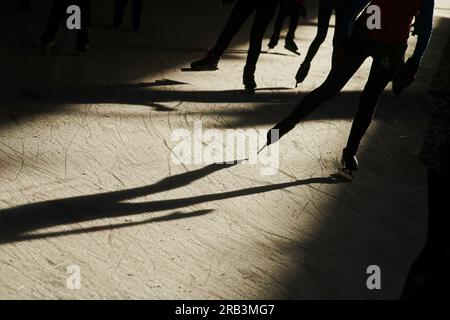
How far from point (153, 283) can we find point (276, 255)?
2.54 feet

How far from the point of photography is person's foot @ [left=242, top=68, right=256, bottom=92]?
7332 millimetres

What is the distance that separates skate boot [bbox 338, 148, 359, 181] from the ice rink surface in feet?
0.27

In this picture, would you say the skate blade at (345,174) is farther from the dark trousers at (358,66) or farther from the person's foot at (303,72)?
the person's foot at (303,72)

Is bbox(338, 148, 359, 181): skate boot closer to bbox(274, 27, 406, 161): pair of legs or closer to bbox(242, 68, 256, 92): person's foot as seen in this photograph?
bbox(274, 27, 406, 161): pair of legs

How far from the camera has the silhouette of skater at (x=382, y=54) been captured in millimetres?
4863

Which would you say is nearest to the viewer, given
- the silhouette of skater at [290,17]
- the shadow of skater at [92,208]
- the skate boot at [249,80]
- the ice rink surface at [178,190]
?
the ice rink surface at [178,190]

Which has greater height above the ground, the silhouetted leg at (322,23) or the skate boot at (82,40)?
the silhouetted leg at (322,23)

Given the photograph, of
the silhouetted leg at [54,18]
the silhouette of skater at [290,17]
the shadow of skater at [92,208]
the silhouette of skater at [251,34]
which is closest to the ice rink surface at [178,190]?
the shadow of skater at [92,208]

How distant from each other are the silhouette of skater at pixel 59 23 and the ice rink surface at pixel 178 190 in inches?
7.7

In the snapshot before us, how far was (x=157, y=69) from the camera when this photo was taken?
7914 millimetres

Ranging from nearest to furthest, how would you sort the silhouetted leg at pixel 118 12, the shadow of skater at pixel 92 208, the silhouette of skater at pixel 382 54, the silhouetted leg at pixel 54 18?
1. the shadow of skater at pixel 92 208
2. the silhouette of skater at pixel 382 54
3. the silhouetted leg at pixel 54 18
4. the silhouetted leg at pixel 118 12

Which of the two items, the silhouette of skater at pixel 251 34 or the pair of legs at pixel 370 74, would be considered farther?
the silhouette of skater at pixel 251 34

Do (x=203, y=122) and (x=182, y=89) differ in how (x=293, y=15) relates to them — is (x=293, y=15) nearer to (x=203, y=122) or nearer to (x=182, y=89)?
(x=182, y=89)
